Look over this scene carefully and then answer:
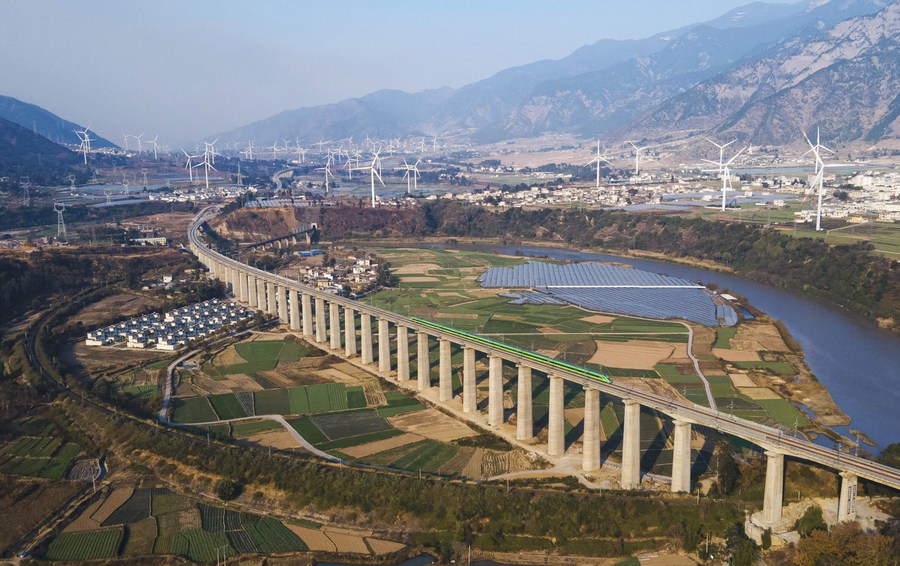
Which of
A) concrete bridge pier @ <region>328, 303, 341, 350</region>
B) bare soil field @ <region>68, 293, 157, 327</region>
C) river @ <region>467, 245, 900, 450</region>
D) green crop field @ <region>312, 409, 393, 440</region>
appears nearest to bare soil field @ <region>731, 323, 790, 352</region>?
river @ <region>467, 245, 900, 450</region>

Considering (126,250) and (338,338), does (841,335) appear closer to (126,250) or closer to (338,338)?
(338,338)

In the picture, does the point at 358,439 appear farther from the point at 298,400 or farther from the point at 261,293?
the point at 261,293

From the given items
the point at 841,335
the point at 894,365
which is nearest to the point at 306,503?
the point at 894,365

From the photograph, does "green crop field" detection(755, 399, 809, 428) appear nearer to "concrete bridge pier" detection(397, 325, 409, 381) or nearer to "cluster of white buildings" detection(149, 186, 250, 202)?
"concrete bridge pier" detection(397, 325, 409, 381)

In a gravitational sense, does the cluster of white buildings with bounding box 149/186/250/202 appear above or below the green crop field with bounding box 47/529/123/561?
above

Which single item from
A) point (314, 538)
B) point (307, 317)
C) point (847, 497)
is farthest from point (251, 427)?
point (847, 497)

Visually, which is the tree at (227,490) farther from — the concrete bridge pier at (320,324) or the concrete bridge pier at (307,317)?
the concrete bridge pier at (307,317)

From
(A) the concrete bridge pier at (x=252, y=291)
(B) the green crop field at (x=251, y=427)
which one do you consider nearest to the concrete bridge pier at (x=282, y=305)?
(A) the concrete bridge pier at (x=252, y=291)
